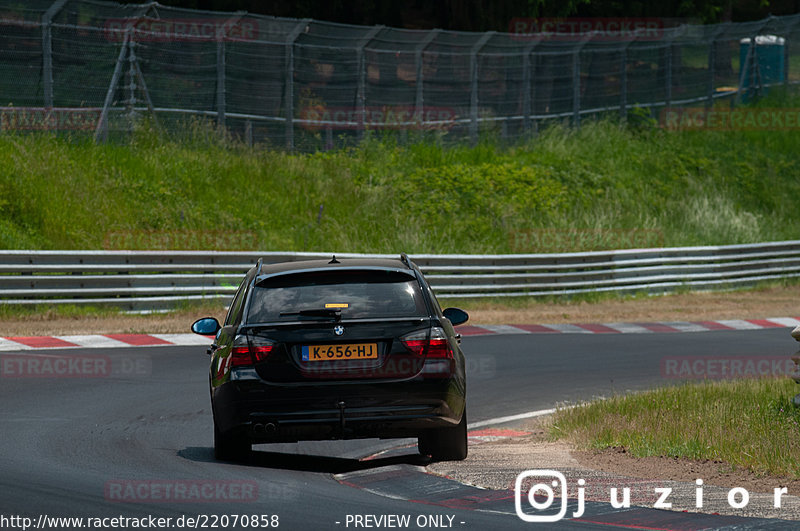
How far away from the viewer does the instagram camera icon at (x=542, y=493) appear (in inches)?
272

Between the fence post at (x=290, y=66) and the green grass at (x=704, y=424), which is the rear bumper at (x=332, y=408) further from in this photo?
the fence post at (x=290, y=66)

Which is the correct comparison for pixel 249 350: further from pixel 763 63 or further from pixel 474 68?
pixel 763 63

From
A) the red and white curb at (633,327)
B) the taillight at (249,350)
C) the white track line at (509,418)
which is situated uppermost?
the taillight at (249,350)

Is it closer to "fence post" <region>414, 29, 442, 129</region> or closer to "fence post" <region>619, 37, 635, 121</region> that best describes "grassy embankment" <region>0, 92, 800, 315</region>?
"fence post" <region>619, 37, 635, 121</region>

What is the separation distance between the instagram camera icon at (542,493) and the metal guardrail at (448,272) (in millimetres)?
12523

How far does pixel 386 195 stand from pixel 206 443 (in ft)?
60.3

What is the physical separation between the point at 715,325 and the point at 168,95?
11841 millimetres

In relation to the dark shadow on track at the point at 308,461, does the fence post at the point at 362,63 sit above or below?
above

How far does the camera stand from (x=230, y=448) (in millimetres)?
9094

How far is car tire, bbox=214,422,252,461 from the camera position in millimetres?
9039

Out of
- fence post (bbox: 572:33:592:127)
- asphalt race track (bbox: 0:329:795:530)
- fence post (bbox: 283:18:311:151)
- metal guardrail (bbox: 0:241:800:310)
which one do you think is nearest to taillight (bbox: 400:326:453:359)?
asphalt race track (bbox: 0:329:795:530)

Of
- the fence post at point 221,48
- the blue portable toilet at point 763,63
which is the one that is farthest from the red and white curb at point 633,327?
the blue portable toilet at point 763,63

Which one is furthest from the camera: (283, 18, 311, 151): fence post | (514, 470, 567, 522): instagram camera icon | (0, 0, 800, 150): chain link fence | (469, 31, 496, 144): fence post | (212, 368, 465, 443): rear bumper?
(469, 31, 496, 144): fence post

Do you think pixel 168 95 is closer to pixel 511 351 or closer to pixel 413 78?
pixel 413 78
